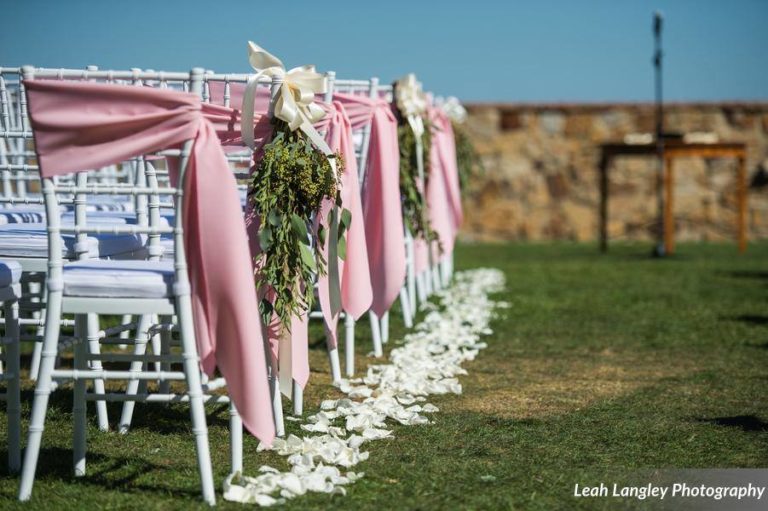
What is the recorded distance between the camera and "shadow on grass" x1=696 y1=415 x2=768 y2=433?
12.1 ft

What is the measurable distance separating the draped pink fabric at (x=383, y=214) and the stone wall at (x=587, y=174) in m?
8.83

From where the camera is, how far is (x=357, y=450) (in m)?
3.28

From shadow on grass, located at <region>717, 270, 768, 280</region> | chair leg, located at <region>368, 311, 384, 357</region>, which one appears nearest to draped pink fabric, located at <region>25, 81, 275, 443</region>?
chair leg, located at <region>368, 311, 384, 357</region>

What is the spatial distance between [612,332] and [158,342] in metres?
2.99

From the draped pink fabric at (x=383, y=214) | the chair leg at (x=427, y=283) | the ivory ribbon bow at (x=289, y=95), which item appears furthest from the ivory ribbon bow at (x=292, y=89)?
the chair leg at (x=427, y=283)

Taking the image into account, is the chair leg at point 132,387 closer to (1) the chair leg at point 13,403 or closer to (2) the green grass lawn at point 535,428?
(2) the green grass lawn at point 535,428

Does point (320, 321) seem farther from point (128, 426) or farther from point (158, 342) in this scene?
point (128, 426)

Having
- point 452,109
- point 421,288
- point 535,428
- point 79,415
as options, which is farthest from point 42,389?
point 452,109

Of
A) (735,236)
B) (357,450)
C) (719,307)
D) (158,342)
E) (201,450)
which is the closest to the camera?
(201,450)

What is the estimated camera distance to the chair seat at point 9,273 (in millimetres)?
3137

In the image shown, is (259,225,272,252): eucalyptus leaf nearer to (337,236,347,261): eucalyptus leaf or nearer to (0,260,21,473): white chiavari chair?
(337,236,347,261): eucalyptus leaf

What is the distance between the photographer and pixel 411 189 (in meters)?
5.84

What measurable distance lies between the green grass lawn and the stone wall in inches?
277

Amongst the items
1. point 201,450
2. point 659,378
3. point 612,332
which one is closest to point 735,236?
point 612,332
